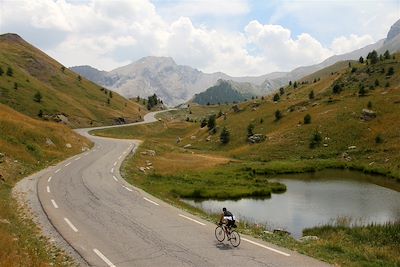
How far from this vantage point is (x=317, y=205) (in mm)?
43281

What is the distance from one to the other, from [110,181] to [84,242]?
69.3 ft

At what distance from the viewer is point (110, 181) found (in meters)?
43.0

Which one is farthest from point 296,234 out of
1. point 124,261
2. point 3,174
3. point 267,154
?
point 267,154

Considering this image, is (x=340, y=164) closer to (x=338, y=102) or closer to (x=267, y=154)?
(x=267, y=154)

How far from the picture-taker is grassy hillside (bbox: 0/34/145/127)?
120062 millimetres

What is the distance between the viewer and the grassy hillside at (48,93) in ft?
394

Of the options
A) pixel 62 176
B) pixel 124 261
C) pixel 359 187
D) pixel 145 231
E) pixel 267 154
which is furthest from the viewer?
pixel 267 154

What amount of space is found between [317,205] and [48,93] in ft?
395

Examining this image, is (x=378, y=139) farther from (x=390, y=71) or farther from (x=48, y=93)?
(x=48, y=93)

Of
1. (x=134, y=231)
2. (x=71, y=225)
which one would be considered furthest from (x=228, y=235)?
(x=71, y=225)

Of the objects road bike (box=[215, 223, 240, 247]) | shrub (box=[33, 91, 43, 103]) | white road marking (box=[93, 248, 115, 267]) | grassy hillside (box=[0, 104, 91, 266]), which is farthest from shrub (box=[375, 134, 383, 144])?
shrub (box=[33, 91, 43, 103])

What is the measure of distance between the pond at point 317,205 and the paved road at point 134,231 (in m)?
8.96

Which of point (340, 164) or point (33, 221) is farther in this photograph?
point (340, 164)

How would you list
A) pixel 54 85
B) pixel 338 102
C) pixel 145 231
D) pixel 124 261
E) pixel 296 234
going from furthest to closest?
pixel 54 85 < pixel 338 102 < pixel 296 234 < pixel 145 231 < pixel 124 261
